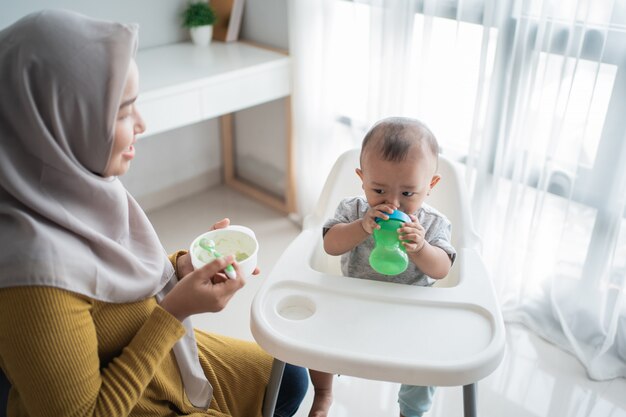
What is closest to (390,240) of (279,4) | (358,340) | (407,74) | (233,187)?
(358,340)

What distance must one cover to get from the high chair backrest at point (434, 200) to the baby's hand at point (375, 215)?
0.23 metres

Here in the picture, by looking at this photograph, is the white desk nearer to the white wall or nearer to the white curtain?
the white wall

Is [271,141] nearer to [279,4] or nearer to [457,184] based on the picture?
[279,4]

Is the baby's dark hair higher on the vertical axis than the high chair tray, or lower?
higher

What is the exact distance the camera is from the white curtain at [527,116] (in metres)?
1.63

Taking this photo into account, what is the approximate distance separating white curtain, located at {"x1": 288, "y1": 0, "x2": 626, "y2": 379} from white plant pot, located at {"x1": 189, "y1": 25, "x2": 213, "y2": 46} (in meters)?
0.50

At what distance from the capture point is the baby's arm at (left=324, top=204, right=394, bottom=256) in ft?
3.82

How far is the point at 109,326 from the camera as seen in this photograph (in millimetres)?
974

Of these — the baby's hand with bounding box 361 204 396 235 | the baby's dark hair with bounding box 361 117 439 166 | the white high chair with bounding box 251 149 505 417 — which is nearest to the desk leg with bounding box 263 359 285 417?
the white high chair with bounding box 251 149 505 417

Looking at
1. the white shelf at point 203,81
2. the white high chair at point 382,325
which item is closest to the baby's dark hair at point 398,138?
the white high chair at point 382,325

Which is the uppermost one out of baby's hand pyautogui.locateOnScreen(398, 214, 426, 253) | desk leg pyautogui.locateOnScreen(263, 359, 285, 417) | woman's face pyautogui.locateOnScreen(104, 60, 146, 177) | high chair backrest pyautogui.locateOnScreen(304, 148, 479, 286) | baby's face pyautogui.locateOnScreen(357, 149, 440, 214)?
woman's face pyautogui.locateOnScreen(104, 60, 146, 177)

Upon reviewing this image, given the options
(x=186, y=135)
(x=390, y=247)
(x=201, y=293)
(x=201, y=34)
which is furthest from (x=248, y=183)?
(x=201, y=293)

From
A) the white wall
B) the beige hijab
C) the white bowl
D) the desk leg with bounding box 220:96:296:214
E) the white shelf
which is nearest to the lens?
the beige hijab

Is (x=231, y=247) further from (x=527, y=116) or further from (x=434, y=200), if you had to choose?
(x=527, y=116)
